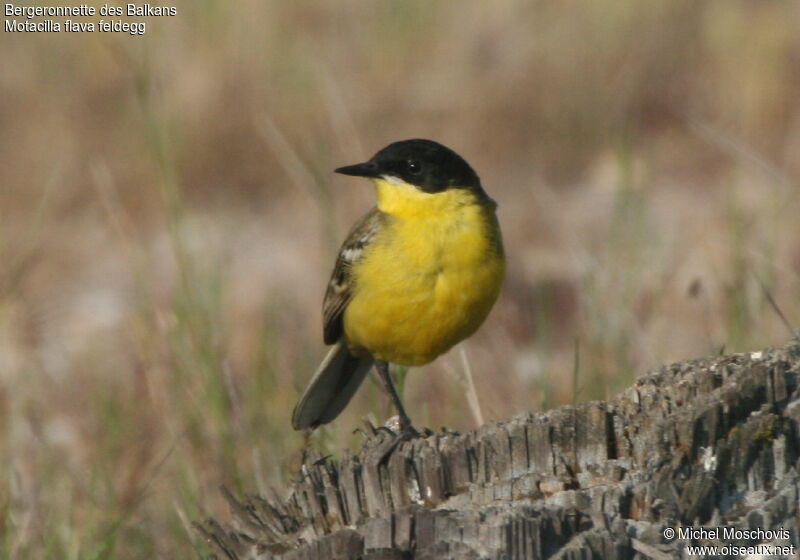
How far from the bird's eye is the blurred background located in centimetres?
60

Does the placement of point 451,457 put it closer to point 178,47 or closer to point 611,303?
point 611,303

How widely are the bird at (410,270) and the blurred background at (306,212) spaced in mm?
410

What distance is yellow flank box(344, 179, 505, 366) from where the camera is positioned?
6.00m

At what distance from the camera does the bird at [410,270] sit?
6.01m

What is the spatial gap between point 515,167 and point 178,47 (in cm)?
310

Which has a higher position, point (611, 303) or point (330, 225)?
point (330, 225)

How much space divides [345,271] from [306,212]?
5.12m

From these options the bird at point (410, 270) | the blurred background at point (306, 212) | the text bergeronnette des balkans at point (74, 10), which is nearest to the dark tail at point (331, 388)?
the bird at point (410, 270)

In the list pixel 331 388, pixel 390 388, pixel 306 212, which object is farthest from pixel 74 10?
pixel 390 388

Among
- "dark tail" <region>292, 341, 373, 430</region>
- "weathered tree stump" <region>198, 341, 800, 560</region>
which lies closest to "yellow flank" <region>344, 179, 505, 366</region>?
"dark tail" <region>292, 341, 373, 430</region>

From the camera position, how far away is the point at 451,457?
4.22 metres

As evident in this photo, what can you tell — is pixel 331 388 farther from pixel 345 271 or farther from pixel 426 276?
pixel 426 276

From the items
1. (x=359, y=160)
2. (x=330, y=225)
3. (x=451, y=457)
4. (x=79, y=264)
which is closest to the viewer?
(x=451, y=457)

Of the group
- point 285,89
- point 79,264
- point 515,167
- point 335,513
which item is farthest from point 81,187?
point 335,513
